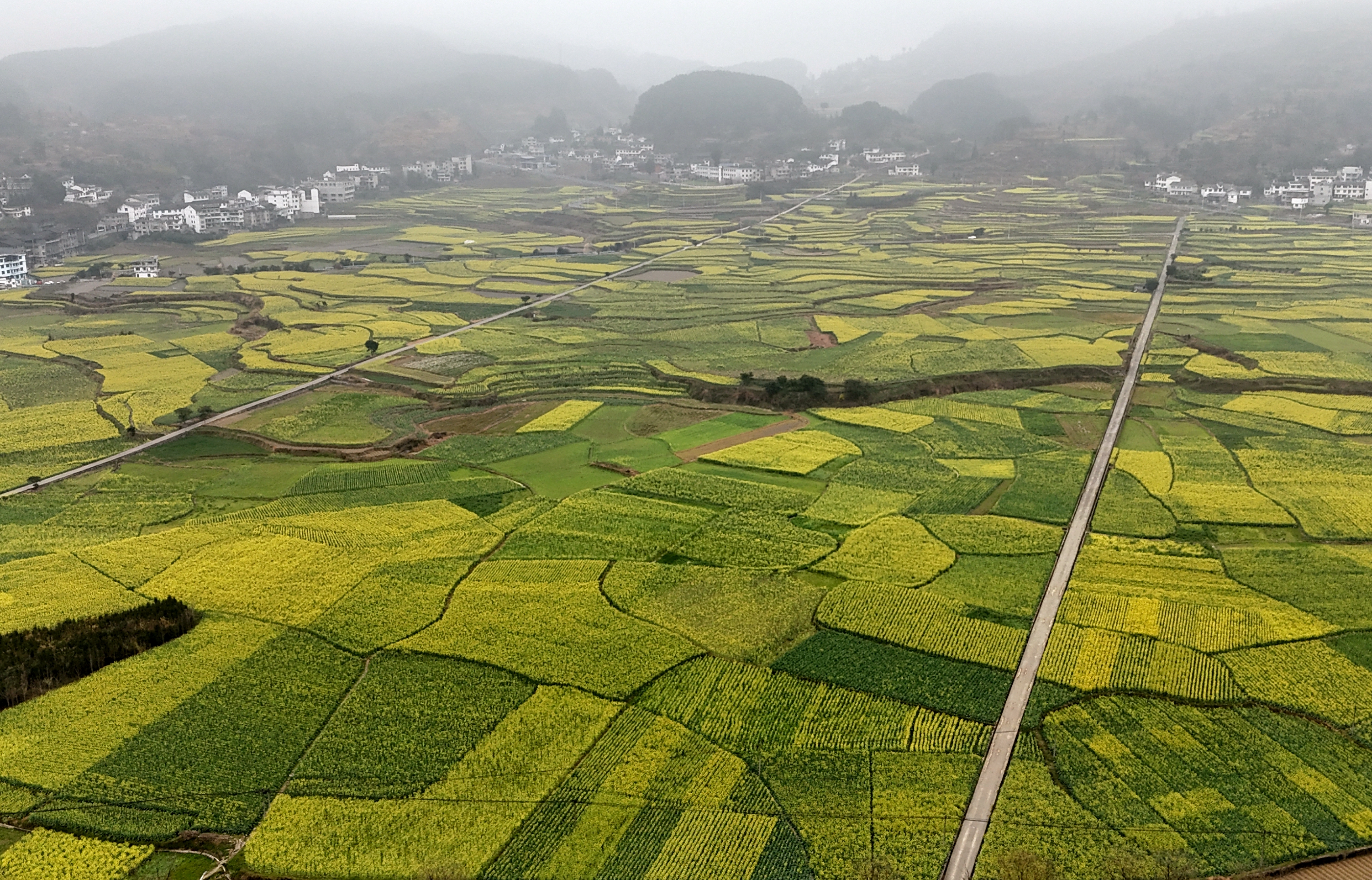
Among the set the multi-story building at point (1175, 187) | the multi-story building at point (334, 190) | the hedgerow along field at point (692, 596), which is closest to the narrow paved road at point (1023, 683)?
the hedgerow along field at point (692, 596)

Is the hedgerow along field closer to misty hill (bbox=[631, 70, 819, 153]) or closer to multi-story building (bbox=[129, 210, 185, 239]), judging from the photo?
multi-story building (bbox=[129, 210, 185, 239])

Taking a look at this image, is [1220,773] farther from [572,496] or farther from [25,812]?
[25,812]

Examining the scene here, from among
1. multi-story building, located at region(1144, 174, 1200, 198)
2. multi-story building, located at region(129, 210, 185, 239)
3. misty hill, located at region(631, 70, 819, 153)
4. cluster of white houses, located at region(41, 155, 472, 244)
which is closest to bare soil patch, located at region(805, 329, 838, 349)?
cluster of white houses, located at region(41, 155, 472, 244)

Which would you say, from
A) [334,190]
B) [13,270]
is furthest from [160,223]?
[334,190]

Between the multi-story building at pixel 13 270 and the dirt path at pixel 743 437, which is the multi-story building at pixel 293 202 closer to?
the multi-story building at pixel 13 270

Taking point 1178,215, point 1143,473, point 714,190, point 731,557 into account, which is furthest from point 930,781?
point 714,190

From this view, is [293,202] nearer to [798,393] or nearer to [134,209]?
[134,209]
